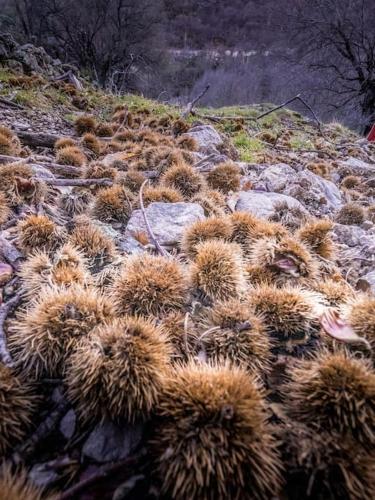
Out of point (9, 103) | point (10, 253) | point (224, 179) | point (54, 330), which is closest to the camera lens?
point (54, 330)

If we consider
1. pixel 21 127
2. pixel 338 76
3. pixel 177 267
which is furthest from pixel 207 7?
pixel 177 267

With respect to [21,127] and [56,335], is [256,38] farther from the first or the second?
[56,335]

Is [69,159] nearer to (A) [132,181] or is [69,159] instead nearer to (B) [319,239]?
(A) [132,181]

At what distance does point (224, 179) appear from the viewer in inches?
109

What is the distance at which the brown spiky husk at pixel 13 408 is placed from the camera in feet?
2.59

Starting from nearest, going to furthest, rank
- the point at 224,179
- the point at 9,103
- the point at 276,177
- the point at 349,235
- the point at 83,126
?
the point at 349,235 < the point at 224,179 < the point at 276,177 < the point at 83,126 < the point at 9,103

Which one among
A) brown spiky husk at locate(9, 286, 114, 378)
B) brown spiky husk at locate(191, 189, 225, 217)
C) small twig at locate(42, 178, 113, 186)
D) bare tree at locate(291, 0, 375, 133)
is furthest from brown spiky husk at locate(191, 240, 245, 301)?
bare tree at locate(291, 0, 375, 133)

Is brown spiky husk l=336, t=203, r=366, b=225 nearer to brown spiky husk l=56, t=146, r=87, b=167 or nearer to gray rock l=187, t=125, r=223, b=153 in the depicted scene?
gray rock l=187, t=125, r=223, b=153

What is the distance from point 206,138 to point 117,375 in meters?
4.01

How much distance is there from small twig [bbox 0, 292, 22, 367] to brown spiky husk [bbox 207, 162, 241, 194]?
6.19ft

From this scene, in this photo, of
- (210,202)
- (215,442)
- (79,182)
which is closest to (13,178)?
(79,182)

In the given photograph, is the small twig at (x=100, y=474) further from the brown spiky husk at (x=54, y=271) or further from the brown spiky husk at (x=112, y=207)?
the brown spiky husk at (x=112, y=207)

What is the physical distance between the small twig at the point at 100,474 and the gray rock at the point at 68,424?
143 millimetres

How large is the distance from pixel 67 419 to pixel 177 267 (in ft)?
2.16
